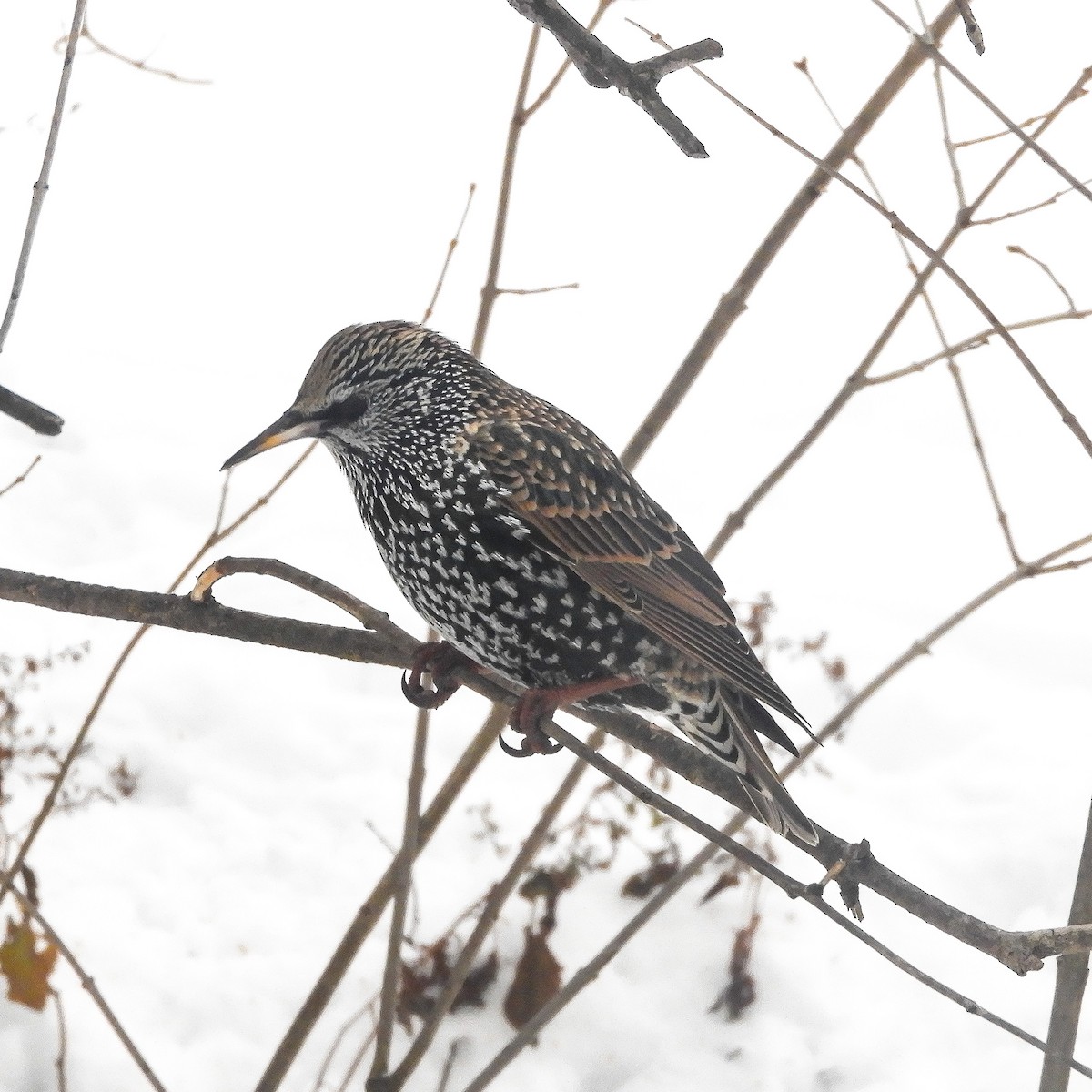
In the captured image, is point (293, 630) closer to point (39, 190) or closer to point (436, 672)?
point (436, 672)

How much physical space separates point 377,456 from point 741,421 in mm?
2719

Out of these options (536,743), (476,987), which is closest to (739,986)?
(476,987)

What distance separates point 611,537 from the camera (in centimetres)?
250

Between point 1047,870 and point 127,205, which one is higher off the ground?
point 127,205

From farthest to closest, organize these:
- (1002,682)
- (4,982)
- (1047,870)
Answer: (1002,682)
(1047,870)
(4,982)

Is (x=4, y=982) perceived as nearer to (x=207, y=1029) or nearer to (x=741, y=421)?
(x=207, y=1029)

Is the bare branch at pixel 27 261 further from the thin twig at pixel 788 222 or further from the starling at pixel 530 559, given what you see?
the thin twig at pixel 788 222

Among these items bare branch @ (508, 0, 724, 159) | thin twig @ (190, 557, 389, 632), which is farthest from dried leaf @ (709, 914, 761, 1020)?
bare branch @ (508, 0, 724, 159)

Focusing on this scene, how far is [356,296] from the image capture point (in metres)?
5.17

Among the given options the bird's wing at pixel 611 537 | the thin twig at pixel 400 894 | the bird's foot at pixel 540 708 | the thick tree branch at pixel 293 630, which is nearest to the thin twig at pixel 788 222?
the bird's wing at pixel 611 537

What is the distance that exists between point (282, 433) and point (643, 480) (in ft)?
8.11

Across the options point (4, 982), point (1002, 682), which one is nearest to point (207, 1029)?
point (4, 982)

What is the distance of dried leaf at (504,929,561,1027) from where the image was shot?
316cm

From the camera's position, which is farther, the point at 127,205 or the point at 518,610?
the point at 127,205
